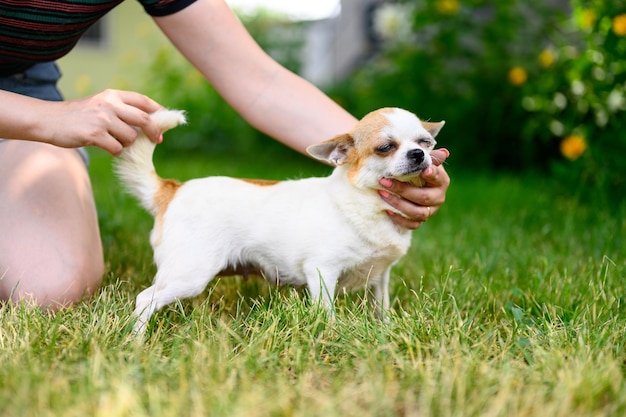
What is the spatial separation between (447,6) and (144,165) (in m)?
3.42

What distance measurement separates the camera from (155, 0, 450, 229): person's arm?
2076 millimetres

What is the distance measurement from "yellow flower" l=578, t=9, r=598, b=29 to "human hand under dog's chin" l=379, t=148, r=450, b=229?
1.67 meters

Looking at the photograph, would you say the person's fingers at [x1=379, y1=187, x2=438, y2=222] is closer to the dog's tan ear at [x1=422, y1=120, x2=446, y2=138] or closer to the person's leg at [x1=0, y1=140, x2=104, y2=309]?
the dog's tan ear at [x1=422, y1=120, x2=446, y2=138]

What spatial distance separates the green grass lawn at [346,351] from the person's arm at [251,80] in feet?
1.75

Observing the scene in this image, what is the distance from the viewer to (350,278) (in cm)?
195

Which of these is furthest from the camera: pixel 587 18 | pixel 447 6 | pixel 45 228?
pixel 447 6

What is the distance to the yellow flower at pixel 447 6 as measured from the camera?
4.73 meters

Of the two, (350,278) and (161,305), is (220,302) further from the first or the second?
(350,278)

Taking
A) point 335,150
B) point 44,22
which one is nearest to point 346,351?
point 335,150

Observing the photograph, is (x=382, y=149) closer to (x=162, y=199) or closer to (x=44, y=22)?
(x=162, y=199)

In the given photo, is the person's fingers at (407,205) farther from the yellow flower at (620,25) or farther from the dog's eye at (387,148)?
the yellow flower at (620,25)

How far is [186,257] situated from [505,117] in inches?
151

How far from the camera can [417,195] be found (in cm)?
181

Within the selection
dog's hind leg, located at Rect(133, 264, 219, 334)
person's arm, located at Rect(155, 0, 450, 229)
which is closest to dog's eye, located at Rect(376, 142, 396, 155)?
person's arm, located at Rect(155, 0, 450, 229)
